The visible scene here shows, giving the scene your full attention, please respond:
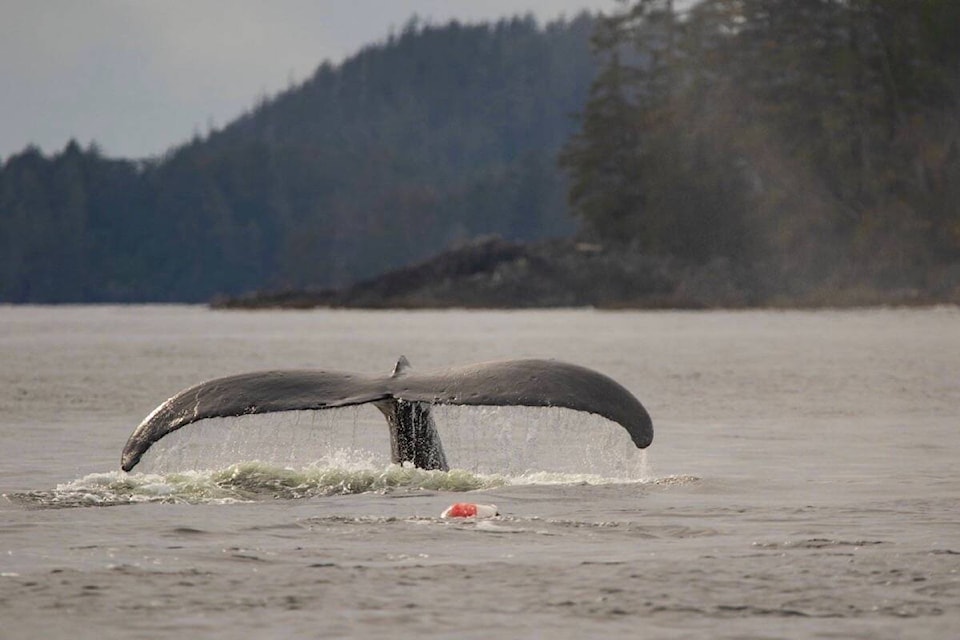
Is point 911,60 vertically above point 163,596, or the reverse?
point 911,60

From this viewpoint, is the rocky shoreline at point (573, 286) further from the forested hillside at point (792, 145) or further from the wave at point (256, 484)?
the wave at point (256, 484)

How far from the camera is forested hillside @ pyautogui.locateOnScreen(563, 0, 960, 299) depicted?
9162 centimetres

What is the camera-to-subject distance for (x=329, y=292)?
131 metres

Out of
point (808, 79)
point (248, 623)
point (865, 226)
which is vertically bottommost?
point (248, 623)

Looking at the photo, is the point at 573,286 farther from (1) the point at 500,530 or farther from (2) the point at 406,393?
(1) the point at 500,530

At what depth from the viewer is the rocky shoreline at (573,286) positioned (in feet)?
311

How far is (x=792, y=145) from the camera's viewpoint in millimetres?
96812

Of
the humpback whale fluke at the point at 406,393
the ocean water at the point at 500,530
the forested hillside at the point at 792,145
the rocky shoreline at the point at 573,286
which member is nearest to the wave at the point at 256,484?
the ocean water at the point at 500,530

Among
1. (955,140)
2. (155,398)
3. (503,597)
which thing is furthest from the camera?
(955,140)

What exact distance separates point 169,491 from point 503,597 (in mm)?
4717

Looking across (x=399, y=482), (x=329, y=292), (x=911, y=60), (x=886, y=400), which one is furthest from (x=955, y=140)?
(x=399, y=482)

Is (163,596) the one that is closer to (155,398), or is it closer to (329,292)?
(155,398)

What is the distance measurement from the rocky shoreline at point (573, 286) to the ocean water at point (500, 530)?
231 feet

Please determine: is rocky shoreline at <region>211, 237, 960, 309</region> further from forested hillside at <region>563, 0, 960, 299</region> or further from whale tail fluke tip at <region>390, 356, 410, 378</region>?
whale tail fluke tip at <region>390, 356, 410, 378</region>
